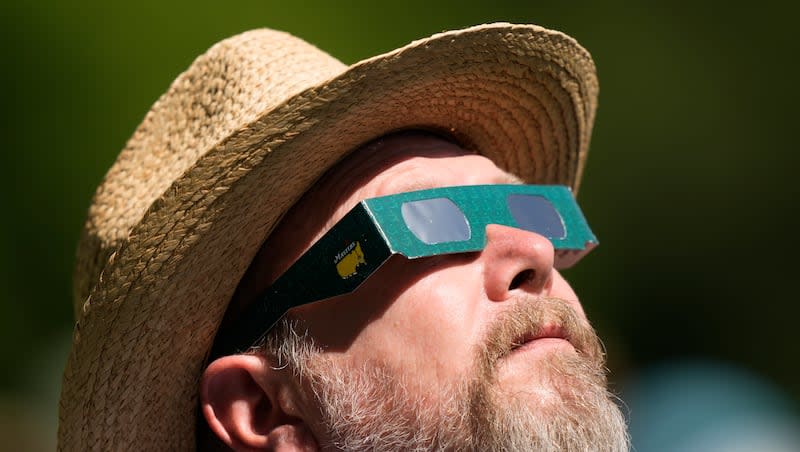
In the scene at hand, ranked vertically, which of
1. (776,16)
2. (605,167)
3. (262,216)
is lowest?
(605,167)

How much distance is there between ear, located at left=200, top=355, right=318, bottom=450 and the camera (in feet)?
7.06

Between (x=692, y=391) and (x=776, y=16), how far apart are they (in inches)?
92.2

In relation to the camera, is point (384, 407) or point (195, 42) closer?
point (384, 407)

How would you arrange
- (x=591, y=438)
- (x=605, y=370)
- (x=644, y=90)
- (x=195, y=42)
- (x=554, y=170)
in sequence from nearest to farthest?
(x=591, y=438) → (x=605, y=370) → (x=554, y=170) → (x=195, y=42) → (x=644, y=90)

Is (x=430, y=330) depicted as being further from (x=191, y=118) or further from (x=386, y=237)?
(x=191, y=118)

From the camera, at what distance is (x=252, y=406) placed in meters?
2.21

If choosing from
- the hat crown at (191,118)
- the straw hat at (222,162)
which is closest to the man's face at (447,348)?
the straw hat at (222,162)

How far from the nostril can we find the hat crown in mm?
568

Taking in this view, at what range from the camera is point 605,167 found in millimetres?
6273

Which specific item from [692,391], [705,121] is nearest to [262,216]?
[692,391]

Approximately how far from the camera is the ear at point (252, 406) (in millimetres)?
2150

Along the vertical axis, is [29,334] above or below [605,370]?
below

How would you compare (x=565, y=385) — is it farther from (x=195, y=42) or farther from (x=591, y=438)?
(x=195, y=42)

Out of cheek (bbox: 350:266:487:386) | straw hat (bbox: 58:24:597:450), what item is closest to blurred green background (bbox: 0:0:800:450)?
straw hat (bbox: 58:24:597:450)
